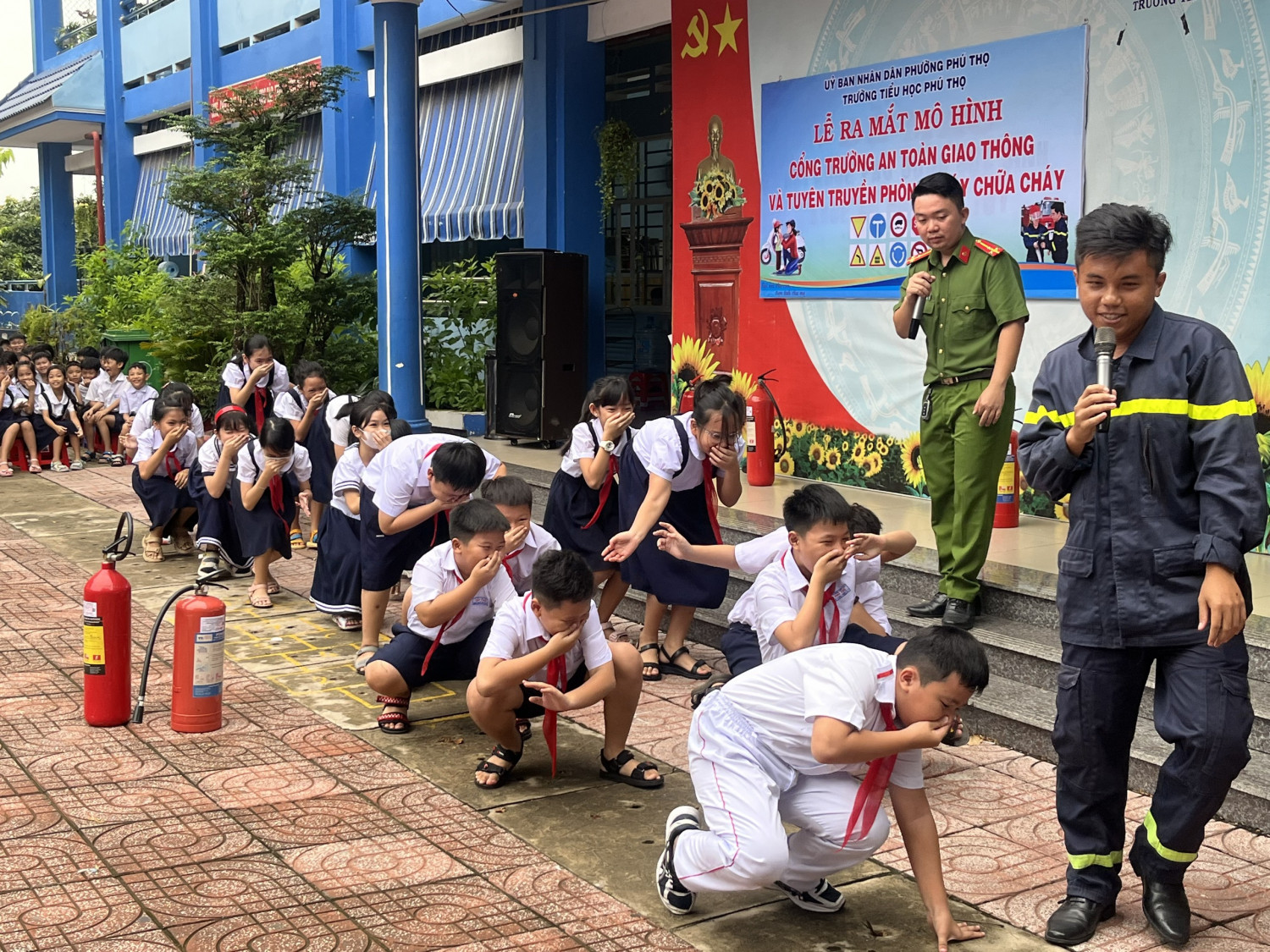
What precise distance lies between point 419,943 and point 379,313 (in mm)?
7419

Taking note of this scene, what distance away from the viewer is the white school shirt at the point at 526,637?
411 cm

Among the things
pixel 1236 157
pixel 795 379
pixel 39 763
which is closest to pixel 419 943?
pixel 39 763

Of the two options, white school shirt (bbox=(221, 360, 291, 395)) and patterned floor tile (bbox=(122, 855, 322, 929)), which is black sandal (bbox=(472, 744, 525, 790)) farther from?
white school shirt (bbox=(221, 360, 291, 395))

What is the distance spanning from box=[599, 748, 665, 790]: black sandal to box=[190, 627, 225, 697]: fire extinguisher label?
145 cm

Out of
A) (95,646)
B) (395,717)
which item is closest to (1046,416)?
(395,717)

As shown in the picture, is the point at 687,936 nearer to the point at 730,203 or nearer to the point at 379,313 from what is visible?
the point at 730,203

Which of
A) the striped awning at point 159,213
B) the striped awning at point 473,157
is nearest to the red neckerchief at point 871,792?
the striped awning at point 473,157

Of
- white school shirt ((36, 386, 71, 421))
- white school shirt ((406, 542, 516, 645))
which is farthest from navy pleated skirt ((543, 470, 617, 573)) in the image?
white school shirt ((36, 386, 71, 421))

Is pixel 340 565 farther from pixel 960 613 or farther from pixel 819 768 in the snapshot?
pixel 819 768

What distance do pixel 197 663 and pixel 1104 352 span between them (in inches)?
129

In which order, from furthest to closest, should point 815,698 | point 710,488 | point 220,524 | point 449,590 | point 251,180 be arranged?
point 251,180 → point 220,524 → point 710,488 → point 449,590 → point 815,698

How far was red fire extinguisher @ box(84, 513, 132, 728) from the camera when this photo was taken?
4.77m

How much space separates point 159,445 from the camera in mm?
8203

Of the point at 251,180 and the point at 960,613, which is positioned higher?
the point at 251,180
